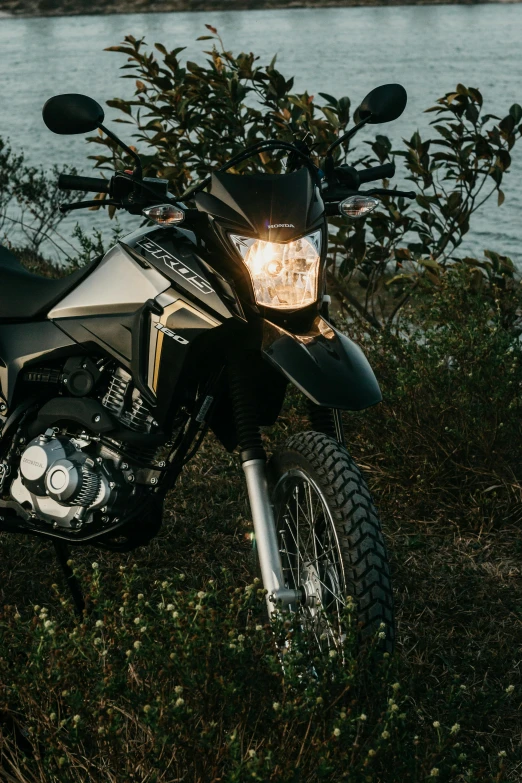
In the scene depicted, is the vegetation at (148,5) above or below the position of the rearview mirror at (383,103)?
above

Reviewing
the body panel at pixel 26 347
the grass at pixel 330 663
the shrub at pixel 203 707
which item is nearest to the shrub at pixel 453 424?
the grass at pixel 330 663

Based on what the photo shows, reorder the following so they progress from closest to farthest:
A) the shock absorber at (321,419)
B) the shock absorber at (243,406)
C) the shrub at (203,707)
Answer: the shrub at (203,707), the shock absorber at (243,406), the shock absorber at (321,419)

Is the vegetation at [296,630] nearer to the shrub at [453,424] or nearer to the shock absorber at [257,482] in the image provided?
the shrub at [453,424]

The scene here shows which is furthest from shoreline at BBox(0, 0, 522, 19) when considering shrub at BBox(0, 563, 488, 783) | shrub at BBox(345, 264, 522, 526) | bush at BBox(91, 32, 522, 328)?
shrub at BBox(0, 563, 488, 783)

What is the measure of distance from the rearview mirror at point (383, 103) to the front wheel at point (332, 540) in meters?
1.00

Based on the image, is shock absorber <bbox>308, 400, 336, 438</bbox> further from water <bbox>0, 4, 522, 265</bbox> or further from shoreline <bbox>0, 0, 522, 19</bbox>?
shoreline <bbox>0, 0, 522, 19</bbox>

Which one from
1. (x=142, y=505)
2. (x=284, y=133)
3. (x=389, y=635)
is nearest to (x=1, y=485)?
(x=142, y=505)

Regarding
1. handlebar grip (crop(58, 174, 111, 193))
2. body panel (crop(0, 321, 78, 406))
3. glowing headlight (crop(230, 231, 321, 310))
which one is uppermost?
handlebar grip (crop(58, 174, 111, 193))

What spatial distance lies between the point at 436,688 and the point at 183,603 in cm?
112

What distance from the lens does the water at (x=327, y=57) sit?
1325 centimetres

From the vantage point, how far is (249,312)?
2.76 metres

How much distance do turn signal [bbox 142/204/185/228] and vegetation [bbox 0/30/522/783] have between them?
94 cm

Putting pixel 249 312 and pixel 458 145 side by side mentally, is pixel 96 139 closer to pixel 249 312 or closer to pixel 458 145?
pixel 458 145

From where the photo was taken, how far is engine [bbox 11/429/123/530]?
3.01 meters
